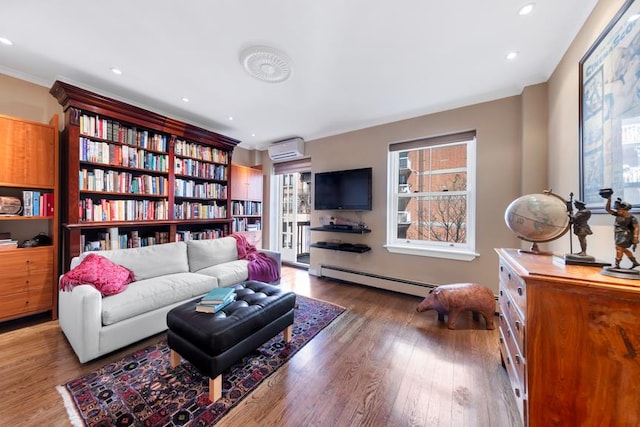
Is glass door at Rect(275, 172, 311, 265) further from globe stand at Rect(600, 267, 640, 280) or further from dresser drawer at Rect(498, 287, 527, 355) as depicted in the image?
globe stand at Rect(600, 267, 640, 280)

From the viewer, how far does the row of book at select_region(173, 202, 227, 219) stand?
3.53 meters

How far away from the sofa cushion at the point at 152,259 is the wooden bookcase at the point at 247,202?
1474 millimetres

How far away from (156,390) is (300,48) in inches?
108

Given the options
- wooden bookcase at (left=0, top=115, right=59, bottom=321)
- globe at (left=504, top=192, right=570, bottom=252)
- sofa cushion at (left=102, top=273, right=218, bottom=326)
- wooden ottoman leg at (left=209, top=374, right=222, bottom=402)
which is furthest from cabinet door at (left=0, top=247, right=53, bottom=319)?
globe at (left=504, top=192, right=570, bottom=252)

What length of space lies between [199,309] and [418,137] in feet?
10.5

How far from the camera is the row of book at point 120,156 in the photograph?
8.64 ft

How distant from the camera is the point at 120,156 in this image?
290 cm

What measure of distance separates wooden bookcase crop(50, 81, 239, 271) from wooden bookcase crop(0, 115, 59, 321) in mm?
131

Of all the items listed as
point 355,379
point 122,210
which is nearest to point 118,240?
Result: point 122,210

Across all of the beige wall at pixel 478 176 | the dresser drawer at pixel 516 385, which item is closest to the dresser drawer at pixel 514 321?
the dresser drawer at pixel 516 385

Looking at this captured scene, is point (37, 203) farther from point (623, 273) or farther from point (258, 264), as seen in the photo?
point (623, 273)

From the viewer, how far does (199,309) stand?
5.50 feet

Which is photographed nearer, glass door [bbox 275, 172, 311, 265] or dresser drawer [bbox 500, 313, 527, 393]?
dresser drawer [bbox 500, 313, 527, 393]

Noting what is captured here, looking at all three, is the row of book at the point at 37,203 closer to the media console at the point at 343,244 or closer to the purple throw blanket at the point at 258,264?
the purple throw blanket at the point at 258,264
